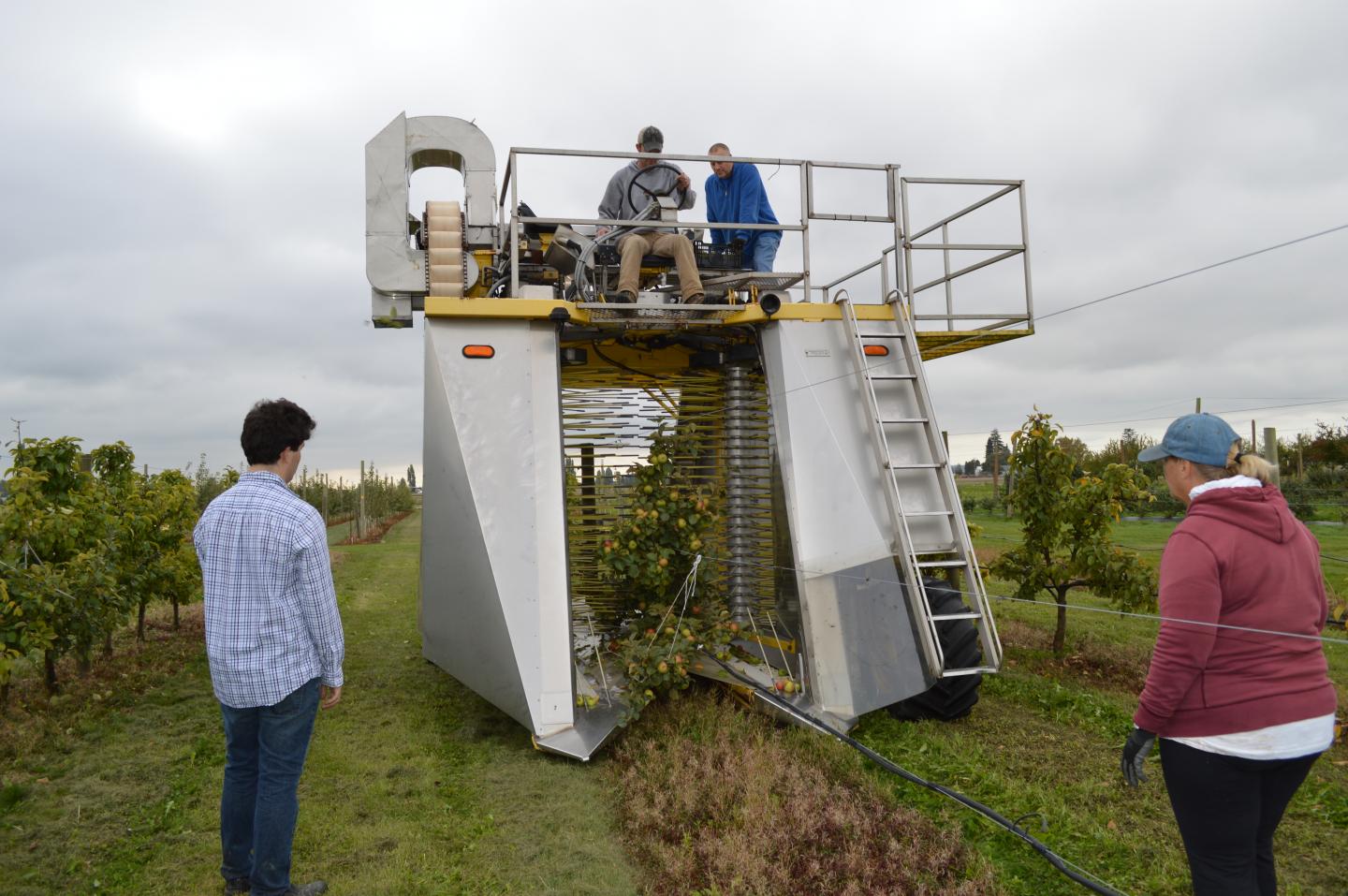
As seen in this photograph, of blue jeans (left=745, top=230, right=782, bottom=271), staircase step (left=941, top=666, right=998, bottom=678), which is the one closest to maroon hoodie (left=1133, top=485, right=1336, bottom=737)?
staircase step (left=941, top=666, right=998, bottom=678)

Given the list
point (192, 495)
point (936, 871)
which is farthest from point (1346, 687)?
point (192, 495)

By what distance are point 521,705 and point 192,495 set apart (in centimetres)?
646

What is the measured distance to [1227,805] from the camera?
2.44 meters

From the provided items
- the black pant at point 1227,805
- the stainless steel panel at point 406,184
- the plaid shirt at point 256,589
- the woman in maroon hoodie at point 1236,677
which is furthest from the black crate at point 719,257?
the black pant at point 1227,805

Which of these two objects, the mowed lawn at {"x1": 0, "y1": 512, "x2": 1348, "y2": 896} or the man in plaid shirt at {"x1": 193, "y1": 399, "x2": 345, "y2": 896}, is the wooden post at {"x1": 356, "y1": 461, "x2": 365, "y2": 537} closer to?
the mowed lawn at {"x1": 0, "y1": 512, "x2": 1348, "y2": 896}

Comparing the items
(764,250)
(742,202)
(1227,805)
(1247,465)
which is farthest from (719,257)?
(1227,805)

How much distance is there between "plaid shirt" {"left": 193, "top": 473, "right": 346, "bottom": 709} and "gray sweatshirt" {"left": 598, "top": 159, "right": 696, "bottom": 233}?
3.79 meters

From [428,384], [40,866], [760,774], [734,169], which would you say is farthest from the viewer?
[734,169]

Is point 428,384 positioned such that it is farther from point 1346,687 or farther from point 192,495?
point 1346,687

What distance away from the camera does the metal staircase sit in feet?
16.5

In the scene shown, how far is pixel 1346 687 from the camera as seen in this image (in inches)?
263

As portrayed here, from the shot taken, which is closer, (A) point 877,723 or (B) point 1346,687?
(A) point 877,723

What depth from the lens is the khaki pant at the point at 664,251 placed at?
5.55 metres

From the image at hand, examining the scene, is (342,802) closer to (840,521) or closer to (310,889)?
(310,889)
